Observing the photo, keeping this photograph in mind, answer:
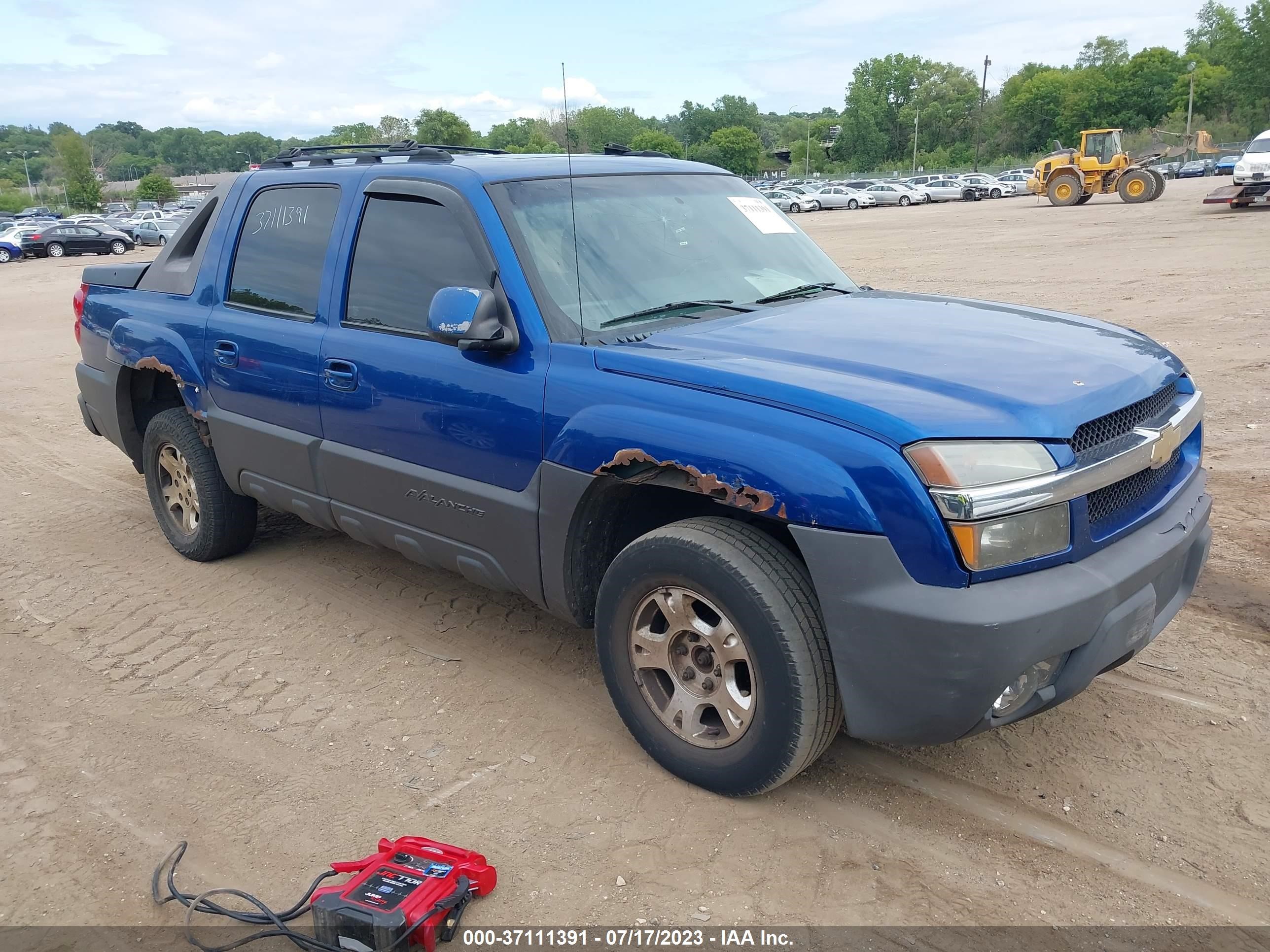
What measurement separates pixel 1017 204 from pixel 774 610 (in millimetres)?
44388

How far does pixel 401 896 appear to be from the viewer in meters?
2.62

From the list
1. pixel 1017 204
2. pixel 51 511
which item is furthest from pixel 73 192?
pixel 51 511

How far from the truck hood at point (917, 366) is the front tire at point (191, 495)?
280 centimetres

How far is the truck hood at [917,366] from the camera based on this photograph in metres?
2.69

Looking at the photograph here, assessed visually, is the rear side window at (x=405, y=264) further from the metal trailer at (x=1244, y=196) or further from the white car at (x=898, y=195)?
the white car at (x=898, y=195)

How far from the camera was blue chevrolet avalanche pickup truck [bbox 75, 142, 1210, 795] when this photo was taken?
2.61 metres

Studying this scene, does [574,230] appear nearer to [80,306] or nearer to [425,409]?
[425,409]

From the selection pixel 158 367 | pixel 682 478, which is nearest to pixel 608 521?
pixel 682 478

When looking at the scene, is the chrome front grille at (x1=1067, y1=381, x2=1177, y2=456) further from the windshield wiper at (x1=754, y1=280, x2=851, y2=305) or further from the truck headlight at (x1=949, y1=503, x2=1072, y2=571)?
the windshield wiper at (x1=754, y1=280, x2=851, y2=305)

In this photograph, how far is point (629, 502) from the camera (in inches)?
135

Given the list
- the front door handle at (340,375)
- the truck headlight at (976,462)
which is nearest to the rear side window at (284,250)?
the front door handle at (340,375)

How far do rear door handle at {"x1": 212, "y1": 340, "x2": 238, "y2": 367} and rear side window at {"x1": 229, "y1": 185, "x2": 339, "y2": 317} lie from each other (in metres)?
0.19

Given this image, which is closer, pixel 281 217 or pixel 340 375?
pixel 340 375

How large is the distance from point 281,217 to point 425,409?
1.53 metres
